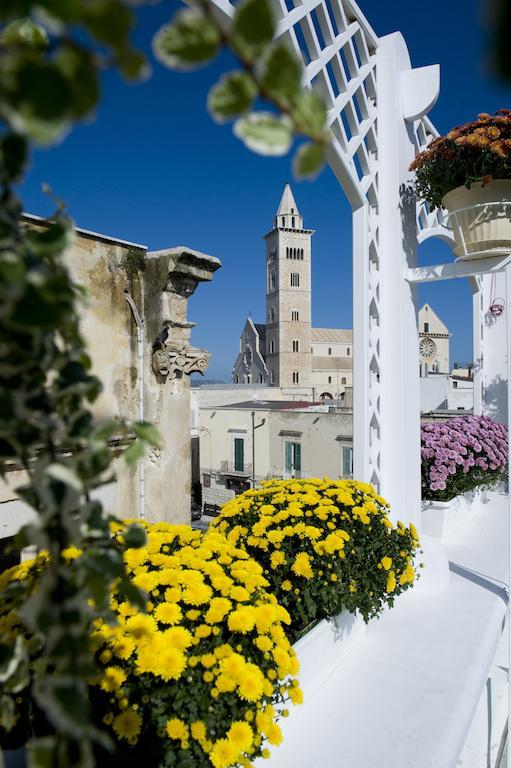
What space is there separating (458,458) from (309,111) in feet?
12.3

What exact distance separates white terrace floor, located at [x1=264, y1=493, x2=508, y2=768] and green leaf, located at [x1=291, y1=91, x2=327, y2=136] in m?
1.73

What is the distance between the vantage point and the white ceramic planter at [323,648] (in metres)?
1.87

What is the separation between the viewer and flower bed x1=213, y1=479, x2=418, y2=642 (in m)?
1.90

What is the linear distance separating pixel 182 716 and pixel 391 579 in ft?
3.90

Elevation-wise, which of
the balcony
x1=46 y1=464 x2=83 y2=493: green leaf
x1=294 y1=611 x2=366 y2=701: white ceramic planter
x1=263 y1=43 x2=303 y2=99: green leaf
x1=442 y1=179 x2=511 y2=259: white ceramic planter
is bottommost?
the balcony

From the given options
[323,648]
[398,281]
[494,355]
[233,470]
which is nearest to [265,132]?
[323,648]

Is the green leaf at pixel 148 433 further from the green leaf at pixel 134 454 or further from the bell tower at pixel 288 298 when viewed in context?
the bell tower at pixel 288 298

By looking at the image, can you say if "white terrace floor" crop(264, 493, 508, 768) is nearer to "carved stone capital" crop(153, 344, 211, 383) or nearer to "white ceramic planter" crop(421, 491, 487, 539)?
"white ceramic planter" crop(421, 491, 487, 539)

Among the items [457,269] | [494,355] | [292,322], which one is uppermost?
[292,322]

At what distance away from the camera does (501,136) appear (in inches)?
93.6

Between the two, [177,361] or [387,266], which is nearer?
[177,361]

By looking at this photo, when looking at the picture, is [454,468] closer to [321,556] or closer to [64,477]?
[321,556]

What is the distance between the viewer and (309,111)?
323mm

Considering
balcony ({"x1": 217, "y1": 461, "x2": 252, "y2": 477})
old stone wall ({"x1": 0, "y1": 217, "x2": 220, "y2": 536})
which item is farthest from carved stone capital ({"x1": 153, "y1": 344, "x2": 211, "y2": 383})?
balcony ({"x1": 217, "y1": 461, "x2": 252, "y2": 477})
